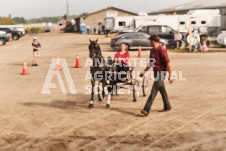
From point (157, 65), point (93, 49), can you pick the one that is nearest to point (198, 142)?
point (157, 65)

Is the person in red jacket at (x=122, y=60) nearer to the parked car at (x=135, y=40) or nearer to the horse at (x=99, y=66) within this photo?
the horse at (x=99, y=66)

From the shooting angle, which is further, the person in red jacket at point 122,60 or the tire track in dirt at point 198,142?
the person in red jacket at point 122,60

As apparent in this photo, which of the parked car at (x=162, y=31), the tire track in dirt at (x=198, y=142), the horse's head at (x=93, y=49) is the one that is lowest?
the tire track in dirt at (x=198, y=142)

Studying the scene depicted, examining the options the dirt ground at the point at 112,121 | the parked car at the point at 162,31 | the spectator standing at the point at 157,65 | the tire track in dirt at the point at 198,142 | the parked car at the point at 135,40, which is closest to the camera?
the tire track in dirt at the point at 198,142

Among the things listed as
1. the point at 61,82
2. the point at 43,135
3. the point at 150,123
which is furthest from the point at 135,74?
the point at 43,135

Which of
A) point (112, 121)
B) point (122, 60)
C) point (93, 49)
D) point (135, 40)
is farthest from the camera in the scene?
point (135, 40)

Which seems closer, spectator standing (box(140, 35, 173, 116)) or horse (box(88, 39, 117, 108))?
spectator standing (box(140, 35, 173, 116))

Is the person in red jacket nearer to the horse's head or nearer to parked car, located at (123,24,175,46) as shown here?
the horse's head

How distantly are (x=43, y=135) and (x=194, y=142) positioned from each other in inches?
130

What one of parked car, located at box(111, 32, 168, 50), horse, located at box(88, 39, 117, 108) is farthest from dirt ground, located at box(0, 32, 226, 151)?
parked car, located at box(111, 32, 168, 50)

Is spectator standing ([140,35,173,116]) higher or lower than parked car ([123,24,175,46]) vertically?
lower

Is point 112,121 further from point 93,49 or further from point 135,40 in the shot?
point 135,40

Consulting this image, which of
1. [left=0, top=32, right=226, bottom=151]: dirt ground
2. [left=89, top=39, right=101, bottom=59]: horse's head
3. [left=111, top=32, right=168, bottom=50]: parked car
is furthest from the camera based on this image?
[left=111, top=32, right=168, bottom=50]: parked car

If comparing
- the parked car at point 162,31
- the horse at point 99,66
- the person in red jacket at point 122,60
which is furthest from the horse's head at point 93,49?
the parked car at point 162,31
